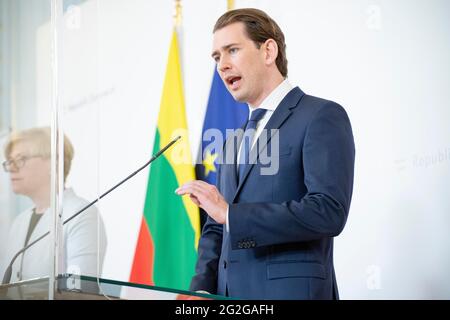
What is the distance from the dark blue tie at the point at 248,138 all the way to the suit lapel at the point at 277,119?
0.03m

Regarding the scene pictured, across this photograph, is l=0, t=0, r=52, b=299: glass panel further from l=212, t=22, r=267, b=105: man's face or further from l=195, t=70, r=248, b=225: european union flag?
l=195, t=70, r=248, b=225: european union flag

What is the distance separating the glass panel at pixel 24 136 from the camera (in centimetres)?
181

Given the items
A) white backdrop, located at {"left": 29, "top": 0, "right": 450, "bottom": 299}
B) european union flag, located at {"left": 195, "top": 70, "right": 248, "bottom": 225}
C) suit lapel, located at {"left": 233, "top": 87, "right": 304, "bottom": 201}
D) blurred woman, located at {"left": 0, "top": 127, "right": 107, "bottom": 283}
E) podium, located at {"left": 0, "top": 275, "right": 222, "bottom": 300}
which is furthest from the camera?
european union flag, located at {"left": 195, "top": 70, "right": 248, "bottom": 225}

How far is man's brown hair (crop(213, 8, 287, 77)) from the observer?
6.50ft

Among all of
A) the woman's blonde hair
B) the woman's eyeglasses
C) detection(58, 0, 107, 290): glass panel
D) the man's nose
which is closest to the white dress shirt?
the man's nose

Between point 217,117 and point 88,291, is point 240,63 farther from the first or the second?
point 217,117

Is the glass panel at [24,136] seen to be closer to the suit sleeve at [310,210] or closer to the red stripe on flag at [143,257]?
the suit sleeve at [310,210]

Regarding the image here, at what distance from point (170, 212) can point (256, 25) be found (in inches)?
77.4

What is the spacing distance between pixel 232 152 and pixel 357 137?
1.49 metres

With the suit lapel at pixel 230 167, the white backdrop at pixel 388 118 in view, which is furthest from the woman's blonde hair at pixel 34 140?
the suit lapel at pixel 230 167

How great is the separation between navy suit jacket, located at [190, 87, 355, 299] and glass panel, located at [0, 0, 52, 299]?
1.70ft

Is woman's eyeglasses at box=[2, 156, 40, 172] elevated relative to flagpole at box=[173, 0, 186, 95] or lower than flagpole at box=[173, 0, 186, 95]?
lower

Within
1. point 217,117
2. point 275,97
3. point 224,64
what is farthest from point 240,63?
point 217,117

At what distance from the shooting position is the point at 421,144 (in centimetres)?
305
